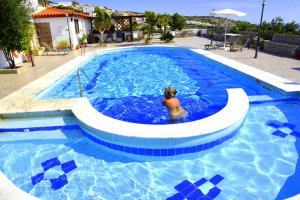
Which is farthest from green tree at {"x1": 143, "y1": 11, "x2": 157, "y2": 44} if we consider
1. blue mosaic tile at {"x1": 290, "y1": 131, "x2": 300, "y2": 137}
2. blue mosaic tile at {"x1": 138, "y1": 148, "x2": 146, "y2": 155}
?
blue mosaic tile at {"x1": 138, "y1": 148, "x2": 146, "y2": 155}

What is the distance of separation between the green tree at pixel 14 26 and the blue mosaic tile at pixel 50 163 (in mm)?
8070

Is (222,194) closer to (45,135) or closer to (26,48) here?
(45,135)

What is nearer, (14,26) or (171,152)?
(171,152)

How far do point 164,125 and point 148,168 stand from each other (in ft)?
3.78

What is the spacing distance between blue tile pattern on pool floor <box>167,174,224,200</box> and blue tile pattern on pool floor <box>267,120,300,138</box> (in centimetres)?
257

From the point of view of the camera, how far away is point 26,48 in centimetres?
1174

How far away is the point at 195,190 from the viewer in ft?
14.5

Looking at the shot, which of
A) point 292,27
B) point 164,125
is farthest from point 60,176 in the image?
point 292,27

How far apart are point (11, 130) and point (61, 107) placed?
138cm

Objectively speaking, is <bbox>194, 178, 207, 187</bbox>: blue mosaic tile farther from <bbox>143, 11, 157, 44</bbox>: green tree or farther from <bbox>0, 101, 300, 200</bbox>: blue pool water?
<bbox>143, 11, 157, 44</bbox>: green tree

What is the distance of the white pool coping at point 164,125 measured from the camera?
17.7ft

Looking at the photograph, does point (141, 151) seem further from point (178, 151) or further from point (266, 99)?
point (266, 99)

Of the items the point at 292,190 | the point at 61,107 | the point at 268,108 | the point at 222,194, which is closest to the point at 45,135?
the point at 61,107

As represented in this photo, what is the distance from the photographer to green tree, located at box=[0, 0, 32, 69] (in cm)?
1056
